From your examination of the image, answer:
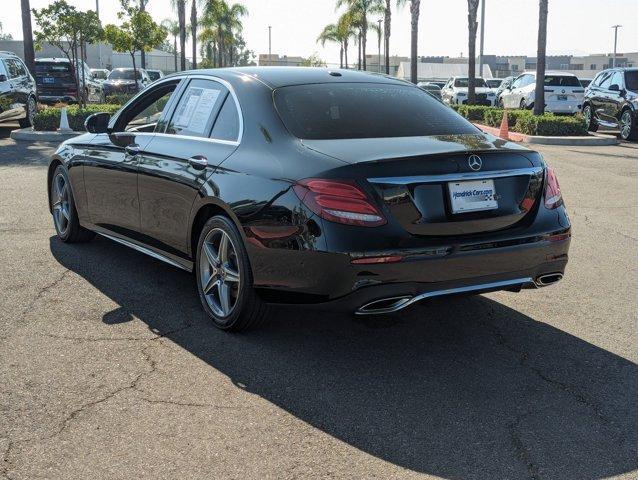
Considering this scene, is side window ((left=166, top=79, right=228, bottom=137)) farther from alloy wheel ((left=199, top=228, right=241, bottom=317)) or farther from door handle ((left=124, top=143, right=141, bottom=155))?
alloy wheel ((left=199, top=228, right=241, bottom=317))

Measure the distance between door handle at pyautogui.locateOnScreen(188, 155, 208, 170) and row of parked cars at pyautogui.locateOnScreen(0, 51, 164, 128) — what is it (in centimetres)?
1607

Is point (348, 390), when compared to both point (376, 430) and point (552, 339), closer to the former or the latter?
point (376, 430)

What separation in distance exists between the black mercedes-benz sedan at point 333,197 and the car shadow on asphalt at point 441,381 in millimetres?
327

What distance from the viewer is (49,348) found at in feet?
15.2

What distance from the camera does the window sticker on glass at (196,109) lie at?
5316 mm

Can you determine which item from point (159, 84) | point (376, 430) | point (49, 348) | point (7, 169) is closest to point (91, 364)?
point (49, 348)

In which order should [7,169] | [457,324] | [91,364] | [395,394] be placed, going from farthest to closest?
[7,169] → [457,324] → [91,364] → [395,394]

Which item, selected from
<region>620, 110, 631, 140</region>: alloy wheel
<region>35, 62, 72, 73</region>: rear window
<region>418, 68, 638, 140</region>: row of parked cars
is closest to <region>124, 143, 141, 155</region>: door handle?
<region>418, 68, 638, 140</region>: row of parked cars

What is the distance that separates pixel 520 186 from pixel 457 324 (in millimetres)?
1093

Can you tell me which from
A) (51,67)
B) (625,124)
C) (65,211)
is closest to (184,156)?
(65,211)

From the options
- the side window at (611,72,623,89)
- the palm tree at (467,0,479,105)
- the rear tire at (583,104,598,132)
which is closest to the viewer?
the side window at (611,72,623,89)

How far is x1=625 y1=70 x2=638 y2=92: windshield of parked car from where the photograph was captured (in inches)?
803

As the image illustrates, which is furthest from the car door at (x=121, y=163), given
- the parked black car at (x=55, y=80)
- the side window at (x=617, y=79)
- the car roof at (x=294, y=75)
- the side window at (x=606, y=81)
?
the parked black car at (x=55, y=80)

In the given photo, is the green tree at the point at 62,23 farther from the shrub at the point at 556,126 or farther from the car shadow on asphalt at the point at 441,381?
the car shadow on asphalt at the point at 441,381
